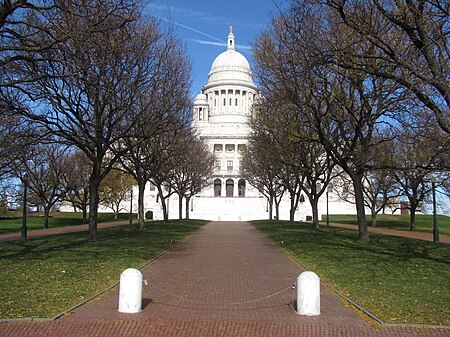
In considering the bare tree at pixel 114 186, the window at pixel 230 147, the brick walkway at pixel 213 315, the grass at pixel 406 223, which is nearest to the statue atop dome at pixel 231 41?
the window at pixel 230 147

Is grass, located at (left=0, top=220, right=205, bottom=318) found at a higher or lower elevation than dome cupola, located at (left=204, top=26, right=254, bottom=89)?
lower

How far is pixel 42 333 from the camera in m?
8.09

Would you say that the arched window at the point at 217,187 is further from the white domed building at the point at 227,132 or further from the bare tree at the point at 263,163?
the bare tree at the point at 263,163

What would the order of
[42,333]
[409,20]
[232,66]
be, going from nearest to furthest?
[42,333] < [409,20] < [232,66]

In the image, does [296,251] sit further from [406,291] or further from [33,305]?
[33,305]

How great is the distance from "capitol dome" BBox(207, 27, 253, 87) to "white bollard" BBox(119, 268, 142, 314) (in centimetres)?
10621

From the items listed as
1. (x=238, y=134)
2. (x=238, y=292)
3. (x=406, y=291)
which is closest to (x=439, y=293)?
(x=406, y=291)

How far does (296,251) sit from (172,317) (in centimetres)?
1220

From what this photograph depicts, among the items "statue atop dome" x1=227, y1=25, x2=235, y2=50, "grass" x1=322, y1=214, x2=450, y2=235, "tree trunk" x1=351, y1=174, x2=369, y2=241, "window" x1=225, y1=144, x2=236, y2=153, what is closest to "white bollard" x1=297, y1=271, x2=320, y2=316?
"tree trunk" x1=351, y1=174, x2=369, y2=241

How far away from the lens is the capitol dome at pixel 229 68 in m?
116

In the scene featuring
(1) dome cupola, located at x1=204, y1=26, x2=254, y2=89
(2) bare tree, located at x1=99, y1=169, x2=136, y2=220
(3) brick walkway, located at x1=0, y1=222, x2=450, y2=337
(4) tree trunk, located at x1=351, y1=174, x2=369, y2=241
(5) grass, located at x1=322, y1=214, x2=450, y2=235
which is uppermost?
(1) dome cupola, located at x1=204, y1=26, x2=254, y2=89

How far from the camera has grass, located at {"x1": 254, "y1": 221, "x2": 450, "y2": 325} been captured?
9.68m

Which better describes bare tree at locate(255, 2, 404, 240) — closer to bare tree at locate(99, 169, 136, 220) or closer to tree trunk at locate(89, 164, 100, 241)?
tree trunk at locate(89, 164, 100, 241)

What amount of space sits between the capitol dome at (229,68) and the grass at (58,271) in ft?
314
